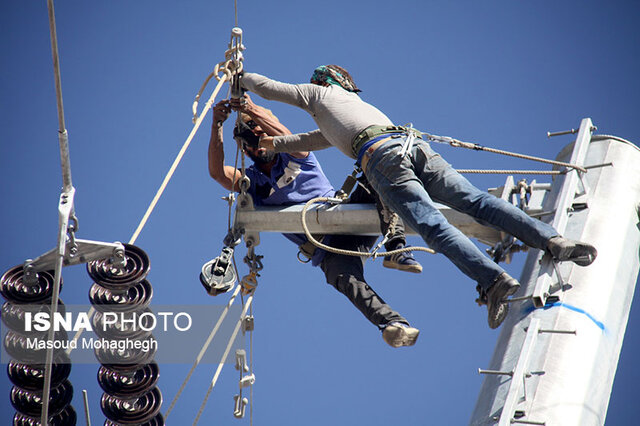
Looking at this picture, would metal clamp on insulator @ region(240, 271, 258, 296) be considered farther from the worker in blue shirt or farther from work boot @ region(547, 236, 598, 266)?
work boot @ region(547, 236, 598, 266)

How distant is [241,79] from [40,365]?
2826 millimetres

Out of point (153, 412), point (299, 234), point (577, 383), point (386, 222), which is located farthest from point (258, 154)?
point (577, 383)

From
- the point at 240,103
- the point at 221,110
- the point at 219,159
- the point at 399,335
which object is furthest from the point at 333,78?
the point at 399,335

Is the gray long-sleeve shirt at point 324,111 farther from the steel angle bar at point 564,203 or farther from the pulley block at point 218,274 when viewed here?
the steel angle bar at point 564,203

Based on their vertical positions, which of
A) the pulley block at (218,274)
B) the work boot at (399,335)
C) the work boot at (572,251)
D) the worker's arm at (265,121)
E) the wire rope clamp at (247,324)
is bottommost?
the work boot at (399,335)

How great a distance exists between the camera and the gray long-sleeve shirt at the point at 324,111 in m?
7.07

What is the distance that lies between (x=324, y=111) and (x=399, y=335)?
1.75 m

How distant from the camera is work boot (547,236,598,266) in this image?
5.99 metres

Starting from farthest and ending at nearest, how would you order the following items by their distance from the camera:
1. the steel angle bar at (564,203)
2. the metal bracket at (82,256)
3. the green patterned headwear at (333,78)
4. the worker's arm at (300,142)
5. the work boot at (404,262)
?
the worker's arm at (300,142)
the green patterned headwear at (333,78)
the work boot at (404,262)
the steel angle bar at (564,203)
the metal bracket at (82,256)

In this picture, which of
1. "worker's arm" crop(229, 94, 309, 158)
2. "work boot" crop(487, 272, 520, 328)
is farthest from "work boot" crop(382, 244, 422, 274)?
"worker's arm" crop(229, 94, 309, 158)

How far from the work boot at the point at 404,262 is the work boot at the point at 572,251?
1.33 m

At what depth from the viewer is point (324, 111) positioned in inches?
285

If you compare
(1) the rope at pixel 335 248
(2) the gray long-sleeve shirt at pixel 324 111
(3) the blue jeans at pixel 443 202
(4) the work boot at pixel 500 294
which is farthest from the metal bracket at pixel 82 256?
(4) the work boot at pixel 500 294

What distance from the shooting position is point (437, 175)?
6.70m
